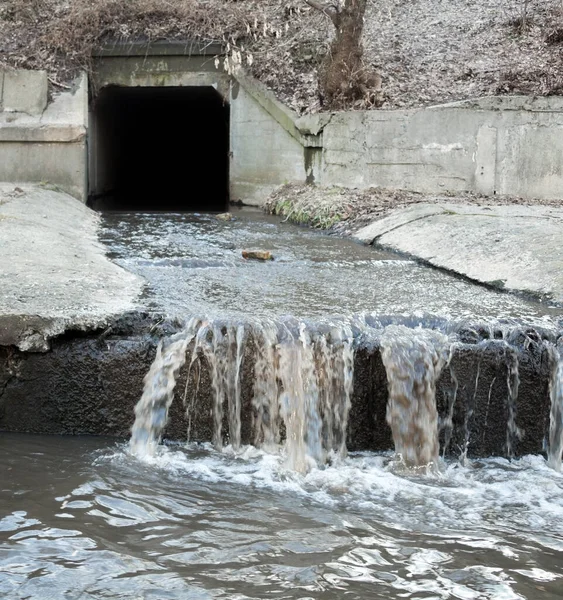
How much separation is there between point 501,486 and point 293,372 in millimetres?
1250

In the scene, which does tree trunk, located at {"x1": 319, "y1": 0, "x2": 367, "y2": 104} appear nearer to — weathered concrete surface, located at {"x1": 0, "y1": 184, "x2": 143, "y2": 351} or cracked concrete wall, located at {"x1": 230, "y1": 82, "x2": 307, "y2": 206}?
cracked concrete wall, located at {"x1": 230, "y1": 82, "x2": 307, "y2": 206}

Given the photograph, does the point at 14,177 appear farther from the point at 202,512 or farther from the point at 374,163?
the point at 202,512

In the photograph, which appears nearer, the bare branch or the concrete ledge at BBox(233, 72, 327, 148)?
the bare branch

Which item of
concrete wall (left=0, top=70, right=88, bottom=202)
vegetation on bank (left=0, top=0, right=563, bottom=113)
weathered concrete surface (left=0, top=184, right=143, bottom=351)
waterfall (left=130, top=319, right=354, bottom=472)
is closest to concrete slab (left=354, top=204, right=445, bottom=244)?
weathered concrete surface (left=0, top=184, right=143, bottom=351)

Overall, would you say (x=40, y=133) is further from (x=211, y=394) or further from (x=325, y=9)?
(x=211, y=394)

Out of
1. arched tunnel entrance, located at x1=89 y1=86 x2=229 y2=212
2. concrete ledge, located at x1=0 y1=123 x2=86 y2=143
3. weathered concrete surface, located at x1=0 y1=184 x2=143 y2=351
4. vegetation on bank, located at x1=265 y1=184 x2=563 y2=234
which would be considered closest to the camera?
weathered concrete surface, located at x1=0 y1=184 x2=143 y2=351

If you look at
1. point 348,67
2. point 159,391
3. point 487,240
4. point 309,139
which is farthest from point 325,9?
point 159,391

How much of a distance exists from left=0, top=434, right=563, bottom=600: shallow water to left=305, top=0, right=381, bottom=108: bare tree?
981 centimetres

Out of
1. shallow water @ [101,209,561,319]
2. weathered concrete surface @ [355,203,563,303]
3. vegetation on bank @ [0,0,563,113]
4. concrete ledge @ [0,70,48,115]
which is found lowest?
shallow water @ [101,209,561,319]

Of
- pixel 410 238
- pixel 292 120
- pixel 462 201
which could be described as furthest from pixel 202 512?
pixel 292 120

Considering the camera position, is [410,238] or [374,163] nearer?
[410,238]

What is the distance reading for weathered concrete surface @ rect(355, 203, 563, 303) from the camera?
6699 millimetres

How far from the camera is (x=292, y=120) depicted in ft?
46.7

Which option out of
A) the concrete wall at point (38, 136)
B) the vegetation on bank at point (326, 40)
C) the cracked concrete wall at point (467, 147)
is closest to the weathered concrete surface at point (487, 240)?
the cracked concrete wall at point (467, 147)
